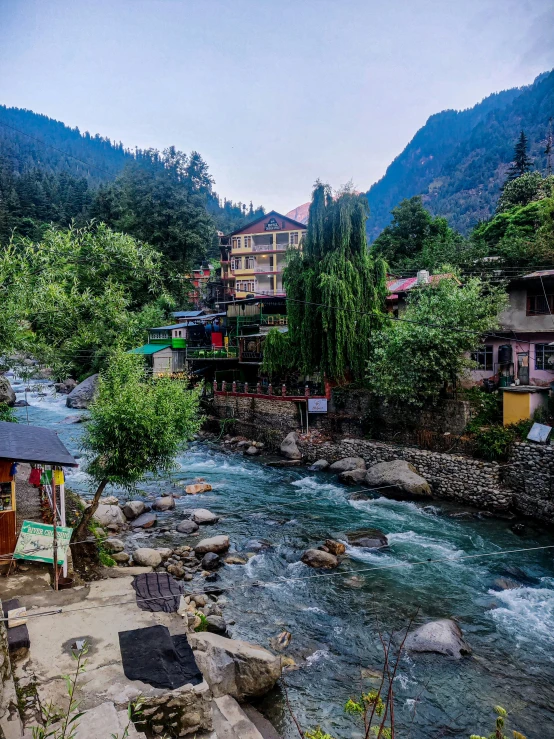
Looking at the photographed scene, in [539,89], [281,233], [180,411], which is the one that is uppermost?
[539,89]

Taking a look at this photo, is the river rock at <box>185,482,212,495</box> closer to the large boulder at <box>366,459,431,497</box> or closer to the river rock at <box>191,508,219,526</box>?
the river rock at <box>191,508,219,526</box>

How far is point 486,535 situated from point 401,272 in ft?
86.5

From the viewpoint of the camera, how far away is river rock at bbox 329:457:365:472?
69.4ft

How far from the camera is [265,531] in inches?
609

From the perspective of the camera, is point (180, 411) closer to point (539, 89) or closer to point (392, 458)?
point (392, 458)

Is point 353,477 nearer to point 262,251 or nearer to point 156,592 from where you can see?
point 156,592

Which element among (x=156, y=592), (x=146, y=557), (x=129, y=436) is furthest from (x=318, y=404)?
(x=156, y=592)

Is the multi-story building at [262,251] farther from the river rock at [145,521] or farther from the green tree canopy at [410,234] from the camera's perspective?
the river rock at [145,521]

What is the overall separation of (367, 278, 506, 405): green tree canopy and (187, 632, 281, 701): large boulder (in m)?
13.2

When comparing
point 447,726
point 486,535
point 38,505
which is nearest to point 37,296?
point 38,505

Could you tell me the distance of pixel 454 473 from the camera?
1828cm

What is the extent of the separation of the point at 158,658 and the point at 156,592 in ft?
7.77

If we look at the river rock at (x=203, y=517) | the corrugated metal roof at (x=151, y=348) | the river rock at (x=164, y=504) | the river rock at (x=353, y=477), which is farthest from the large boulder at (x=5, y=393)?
the river rock at (x=353, y=477)

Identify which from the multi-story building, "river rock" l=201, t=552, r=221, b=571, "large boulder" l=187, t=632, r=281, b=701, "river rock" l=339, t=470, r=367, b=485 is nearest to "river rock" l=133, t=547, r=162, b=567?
"river rock" l=201, t=552, r=221, b=571
